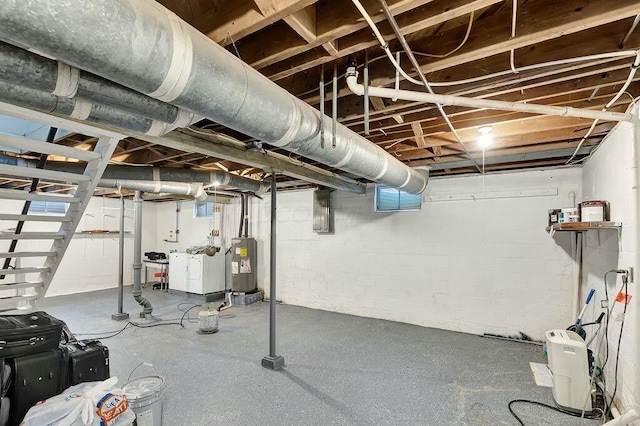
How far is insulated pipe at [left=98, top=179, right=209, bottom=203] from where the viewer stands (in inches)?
139

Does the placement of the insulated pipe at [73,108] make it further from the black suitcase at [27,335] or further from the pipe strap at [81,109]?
the black suitcase at [27,335]

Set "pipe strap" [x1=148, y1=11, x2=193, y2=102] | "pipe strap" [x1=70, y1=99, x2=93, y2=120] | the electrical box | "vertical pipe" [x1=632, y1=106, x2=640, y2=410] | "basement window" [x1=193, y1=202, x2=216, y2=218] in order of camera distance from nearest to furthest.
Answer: "pipe strap" [x1=148, y1=11, x2=193, y2=102]
"pipe strap" [x1=70, y1=99, x2=93, y2=120]
"vertical pipe" [x1=632, y1=106, x2=640, y2=410]
the electrical box
"basement window" [x1=193, y1=202, x2=216, y2=218]

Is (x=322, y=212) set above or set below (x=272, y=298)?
above

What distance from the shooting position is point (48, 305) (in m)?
5.44

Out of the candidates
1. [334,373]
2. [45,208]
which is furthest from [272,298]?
[45,208]

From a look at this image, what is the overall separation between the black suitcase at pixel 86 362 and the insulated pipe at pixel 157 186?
72.6 inches

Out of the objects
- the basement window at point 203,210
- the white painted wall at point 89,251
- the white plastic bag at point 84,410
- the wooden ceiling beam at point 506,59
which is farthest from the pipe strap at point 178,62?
the white painted wall at point 89,251

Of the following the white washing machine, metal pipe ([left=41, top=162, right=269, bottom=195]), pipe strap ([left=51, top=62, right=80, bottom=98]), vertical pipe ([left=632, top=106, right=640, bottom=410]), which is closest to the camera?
pipe strap ([left=51, top=62, right=80, bottom=98])

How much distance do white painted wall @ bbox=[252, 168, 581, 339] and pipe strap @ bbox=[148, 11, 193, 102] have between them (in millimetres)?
3917

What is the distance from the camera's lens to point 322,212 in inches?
204

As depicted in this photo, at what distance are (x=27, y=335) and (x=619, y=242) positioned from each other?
3.71 m

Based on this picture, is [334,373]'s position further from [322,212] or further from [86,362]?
[322,212]

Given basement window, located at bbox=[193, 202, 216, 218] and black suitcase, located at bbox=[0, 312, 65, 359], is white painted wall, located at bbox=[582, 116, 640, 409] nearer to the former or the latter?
black suitcase, located at bbox=[0, 312, 65, 359]

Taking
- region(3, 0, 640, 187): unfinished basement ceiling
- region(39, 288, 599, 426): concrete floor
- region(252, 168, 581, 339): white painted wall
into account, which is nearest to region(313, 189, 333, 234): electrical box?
region(252, 168, 581, 339): white painted wall
